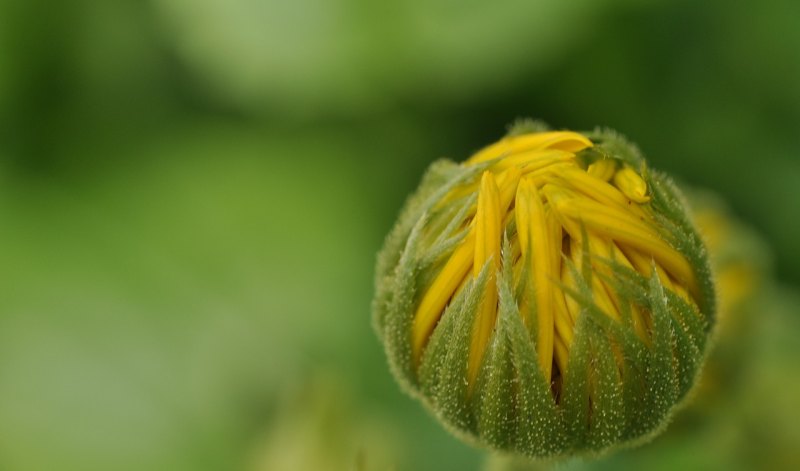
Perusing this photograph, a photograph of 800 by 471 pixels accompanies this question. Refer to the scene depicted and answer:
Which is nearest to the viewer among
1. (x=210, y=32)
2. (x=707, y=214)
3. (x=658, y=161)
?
(x=707, y=214)

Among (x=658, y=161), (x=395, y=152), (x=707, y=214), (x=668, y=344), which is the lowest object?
(x=668, y=344)

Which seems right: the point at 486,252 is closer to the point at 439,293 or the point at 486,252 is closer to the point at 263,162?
the point at 439,293

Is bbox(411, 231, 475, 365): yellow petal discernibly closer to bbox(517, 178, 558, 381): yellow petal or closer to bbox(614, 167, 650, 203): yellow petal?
bbox(517, 178, 558, 381): yellow petal

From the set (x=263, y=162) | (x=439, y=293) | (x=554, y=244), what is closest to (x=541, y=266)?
(x=554, y=244)

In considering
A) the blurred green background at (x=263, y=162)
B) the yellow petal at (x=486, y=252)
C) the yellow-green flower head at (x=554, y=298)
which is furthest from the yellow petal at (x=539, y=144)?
the blurred green background at (x=263, y=162)

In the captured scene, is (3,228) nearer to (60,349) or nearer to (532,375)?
(60,349)

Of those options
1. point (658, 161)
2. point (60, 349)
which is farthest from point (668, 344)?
point (60, 349)
